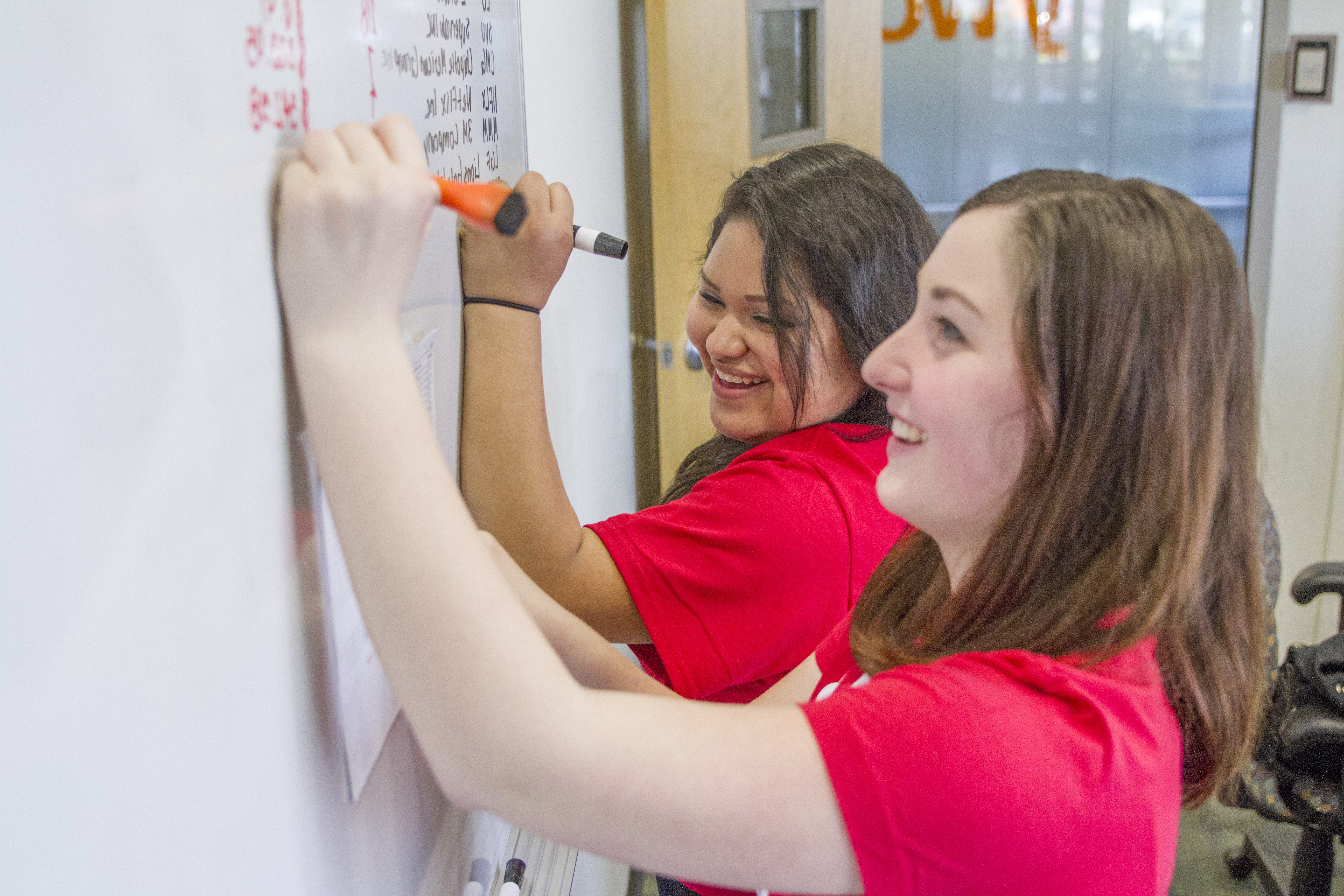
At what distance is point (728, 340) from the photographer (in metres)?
1.13

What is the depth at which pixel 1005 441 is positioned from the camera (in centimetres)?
68

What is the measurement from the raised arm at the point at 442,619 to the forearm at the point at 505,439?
366mm

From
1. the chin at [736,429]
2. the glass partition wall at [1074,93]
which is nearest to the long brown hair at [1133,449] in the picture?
the chin at [736,429]

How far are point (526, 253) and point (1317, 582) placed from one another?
1846 mm

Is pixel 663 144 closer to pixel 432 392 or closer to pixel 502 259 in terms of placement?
pixel 502 259

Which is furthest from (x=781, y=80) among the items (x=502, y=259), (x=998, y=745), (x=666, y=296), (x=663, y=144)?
(x=998, y=745)

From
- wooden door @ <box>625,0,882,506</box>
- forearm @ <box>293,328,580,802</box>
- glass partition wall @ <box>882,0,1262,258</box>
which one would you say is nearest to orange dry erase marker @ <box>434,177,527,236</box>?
forearm @ <box>293,328,580,802</box>

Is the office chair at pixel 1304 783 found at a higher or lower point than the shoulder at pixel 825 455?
lower

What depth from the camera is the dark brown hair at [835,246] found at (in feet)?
3.54

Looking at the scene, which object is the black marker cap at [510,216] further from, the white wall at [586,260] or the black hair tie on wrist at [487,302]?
the white wall at [586,260]

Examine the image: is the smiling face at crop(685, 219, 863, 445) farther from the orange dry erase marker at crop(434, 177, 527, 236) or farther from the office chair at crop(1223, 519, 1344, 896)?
the office chair at crop(1223, 519, 1344, 896)

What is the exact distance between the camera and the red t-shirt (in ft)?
1.86

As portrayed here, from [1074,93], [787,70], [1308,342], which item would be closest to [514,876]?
[787,70]

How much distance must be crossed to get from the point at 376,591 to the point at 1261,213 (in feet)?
9.50
